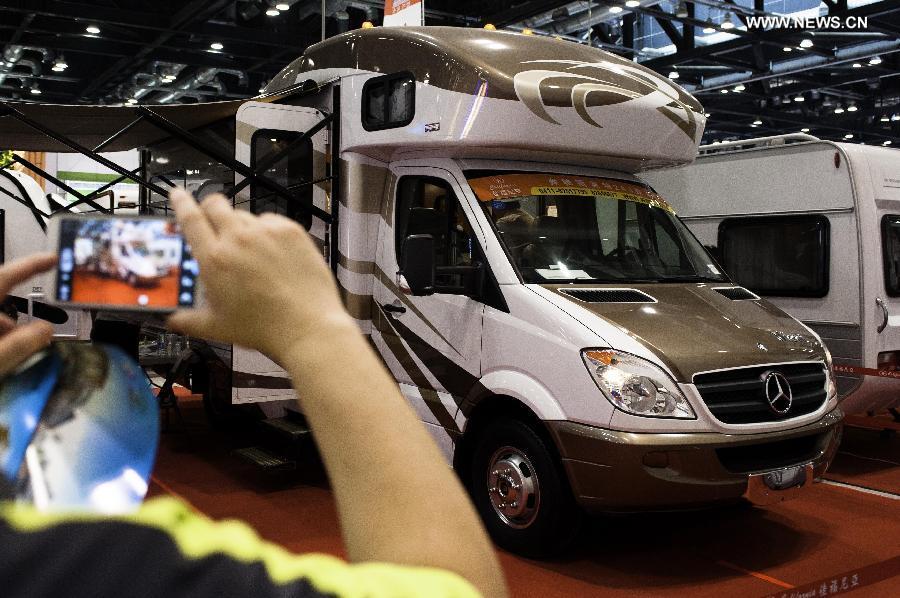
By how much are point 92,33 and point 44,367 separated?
47.9 feet

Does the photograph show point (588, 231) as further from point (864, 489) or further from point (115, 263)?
point (115, 263)

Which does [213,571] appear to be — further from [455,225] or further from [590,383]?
[455,225]

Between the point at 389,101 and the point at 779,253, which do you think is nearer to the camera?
the point at 389,101

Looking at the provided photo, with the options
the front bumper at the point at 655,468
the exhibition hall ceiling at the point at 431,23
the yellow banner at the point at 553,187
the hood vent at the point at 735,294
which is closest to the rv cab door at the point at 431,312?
the yellow banner at the point at 553,187

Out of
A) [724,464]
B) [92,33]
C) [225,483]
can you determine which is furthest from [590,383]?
[92,33]

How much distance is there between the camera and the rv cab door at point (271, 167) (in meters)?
5.69

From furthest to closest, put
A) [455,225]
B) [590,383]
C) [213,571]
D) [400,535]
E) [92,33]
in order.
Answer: [92,33]
[455,225]
[590,383]
[400,535]
[213,571]

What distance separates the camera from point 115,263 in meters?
0.93

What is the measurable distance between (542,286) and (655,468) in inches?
44.3

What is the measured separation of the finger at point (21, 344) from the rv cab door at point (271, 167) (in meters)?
4.69

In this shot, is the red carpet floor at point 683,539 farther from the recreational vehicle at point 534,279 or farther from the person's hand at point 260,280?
the person's hand at point 260,280

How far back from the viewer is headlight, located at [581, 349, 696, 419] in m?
4.35

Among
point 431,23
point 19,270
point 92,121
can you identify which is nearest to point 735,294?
point 19,270

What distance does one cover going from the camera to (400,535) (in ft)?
2.48
